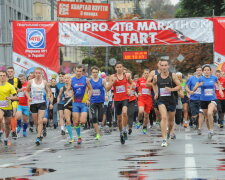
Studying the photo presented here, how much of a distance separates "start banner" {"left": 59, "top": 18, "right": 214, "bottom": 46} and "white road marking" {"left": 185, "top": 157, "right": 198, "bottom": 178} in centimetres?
1687

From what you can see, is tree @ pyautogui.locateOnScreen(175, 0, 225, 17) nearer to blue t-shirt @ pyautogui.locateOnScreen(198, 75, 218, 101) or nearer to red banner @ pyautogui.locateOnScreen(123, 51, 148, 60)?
red banner @ pyautogui.locateOnScreen(123, 51, 148, 60)

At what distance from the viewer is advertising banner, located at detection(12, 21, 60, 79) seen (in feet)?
89.5

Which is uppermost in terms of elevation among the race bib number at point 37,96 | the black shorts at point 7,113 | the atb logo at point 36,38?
the atb logo at point 36,38

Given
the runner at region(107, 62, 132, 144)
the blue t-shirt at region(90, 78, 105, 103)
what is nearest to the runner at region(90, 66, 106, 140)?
the blue t-shirt at region(90, 78, 105, 103)

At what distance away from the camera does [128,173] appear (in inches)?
360

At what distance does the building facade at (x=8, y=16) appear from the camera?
4456 centimetres

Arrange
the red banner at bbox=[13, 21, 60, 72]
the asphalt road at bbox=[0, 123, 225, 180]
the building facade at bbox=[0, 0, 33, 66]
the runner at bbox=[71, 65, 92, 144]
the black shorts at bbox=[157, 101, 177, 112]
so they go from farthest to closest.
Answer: the building facade at bbox=[0, 0, 33, 66], the red banner at bbox=[13, 21, 60, 72], the runner at bbox=[71, 65, 92, 144], the black shorts at bbox=[157, 101, 177, 112], the asphalt road at bbox=[0, 123, 225, 180]

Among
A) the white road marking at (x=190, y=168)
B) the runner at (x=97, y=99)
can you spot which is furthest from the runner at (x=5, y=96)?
the white road marking at (x=190, y=168)

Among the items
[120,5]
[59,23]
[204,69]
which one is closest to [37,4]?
[59,23]

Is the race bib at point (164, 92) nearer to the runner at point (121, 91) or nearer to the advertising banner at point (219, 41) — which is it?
the runner at point (121, 91)

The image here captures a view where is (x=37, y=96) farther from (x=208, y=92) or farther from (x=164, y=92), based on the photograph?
(x=208, y=92)

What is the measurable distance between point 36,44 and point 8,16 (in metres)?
20.1

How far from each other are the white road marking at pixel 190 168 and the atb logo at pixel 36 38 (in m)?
17.0

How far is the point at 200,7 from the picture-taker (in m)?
46.4
